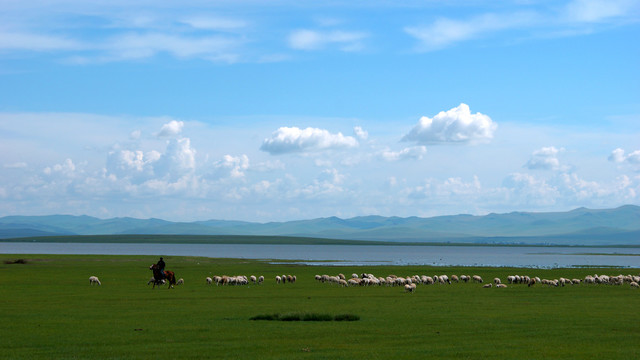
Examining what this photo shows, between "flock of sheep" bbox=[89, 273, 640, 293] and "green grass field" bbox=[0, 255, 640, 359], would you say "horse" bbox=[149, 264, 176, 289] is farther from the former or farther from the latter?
"green grass field" bbox=[0, 255, 640, 359]

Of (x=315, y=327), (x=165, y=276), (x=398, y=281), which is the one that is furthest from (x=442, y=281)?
(x=315, y=327)

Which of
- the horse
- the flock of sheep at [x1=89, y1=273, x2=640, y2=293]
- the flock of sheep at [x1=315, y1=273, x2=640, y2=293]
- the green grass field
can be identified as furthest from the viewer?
the flock of sheep at [x1=315, y1=273, x2=640, y2=293]

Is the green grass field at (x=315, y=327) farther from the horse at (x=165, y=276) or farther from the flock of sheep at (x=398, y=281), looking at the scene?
the flock of sheep at (x=398, y=281)

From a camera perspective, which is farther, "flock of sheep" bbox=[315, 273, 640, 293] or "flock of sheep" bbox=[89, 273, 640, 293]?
"flock of sheep" bbox=[315, 273, 640, 293]

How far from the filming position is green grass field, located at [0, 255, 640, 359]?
1975 centimetres

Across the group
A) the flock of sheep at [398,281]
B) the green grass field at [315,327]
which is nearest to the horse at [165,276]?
the flock of sheep at [398,281]

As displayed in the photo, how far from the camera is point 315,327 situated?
25703 mm

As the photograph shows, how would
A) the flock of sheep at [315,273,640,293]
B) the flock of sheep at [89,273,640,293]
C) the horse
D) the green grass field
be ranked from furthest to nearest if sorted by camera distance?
the flock of sheep at [315,273,640,293]
the flock of sheep at [89,273,640,293]
the horse
the green grass field

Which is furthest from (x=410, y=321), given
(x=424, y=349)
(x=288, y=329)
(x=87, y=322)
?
(x=87, y=322)

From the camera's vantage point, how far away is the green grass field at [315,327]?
1975cm

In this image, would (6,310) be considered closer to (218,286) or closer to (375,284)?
(218,286)

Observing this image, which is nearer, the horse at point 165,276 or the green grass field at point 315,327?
the green grass field at point 315,327

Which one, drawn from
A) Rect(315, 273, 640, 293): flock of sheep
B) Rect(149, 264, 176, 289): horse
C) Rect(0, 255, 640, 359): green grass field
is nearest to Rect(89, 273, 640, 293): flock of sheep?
Rect(315, 273, 640, 293): flock of sheep

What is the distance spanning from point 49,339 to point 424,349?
37.7 ft
